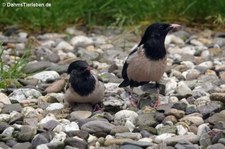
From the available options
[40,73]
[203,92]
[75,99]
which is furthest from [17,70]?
[203,92]

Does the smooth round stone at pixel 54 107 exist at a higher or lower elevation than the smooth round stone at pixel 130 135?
higher

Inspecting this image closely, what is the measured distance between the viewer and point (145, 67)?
562 cm

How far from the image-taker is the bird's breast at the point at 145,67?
18.4 ft

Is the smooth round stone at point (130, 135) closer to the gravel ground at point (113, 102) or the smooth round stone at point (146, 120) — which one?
the gravel ground at point (113, 102)

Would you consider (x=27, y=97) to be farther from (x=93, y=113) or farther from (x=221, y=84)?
(x=221, y=84)

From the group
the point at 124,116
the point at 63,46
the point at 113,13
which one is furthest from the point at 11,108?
the point at 113,13

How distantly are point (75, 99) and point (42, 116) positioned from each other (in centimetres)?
31

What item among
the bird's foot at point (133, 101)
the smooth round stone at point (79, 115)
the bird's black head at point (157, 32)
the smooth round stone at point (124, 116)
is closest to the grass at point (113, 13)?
the bird's black head at point (157, 32)

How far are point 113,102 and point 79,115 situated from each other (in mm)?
342

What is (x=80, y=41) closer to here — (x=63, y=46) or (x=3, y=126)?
(x=63, y=46)

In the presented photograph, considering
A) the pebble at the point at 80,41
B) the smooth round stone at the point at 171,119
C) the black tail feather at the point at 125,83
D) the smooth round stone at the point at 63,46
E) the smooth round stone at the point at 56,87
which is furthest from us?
the pebble at the point at 80,41

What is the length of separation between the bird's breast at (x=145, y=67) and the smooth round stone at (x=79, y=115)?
22.1 inches

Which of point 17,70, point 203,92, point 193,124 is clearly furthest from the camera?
point 17,70

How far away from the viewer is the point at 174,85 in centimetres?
603
